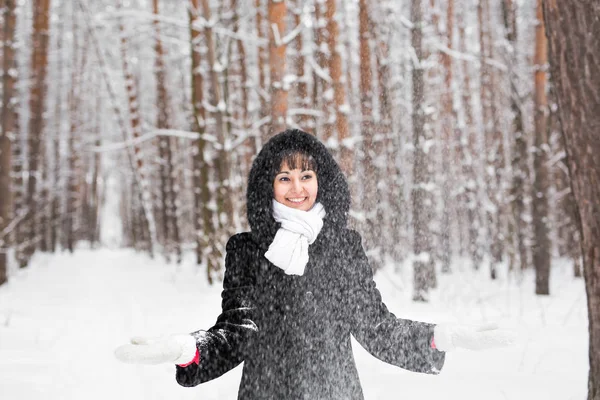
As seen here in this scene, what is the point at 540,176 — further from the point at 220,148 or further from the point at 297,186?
the point at 297,186

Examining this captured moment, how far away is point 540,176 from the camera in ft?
30.7

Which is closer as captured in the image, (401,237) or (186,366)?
(186,366)

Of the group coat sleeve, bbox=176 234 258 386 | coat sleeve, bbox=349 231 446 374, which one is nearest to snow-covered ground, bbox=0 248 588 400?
coat sleeve, bbox=349 231 446 374

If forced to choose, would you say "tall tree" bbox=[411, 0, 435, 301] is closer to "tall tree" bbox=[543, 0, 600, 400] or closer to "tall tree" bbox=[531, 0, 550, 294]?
"tall tree" bbox=[531, 0, 550, 294]

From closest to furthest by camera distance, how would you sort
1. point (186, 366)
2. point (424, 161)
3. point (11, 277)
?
1. point (186, 366)
2. point (424, 161)
3. point (11, 277)

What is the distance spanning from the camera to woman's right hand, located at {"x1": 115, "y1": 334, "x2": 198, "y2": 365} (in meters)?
1.68

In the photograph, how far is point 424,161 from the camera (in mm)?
8742

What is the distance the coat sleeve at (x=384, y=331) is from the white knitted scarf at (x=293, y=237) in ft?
0.78

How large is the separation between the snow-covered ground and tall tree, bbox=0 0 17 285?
1.33 m

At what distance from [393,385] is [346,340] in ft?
7.03

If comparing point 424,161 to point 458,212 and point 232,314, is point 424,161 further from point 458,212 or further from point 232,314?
point 458,212

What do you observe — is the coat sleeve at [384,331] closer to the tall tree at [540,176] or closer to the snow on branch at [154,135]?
the snow on branch at [154,135]

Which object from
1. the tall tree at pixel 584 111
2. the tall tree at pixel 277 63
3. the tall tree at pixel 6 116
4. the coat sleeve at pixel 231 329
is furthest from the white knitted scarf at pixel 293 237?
the tall tree at pixel 6 116

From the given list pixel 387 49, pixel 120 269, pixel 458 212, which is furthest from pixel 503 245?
pixel 120 269
